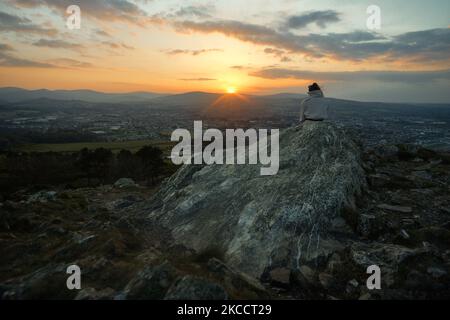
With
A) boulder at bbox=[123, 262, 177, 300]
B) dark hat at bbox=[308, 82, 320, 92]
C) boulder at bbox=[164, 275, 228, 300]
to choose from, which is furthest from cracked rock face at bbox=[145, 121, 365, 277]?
boulder at bbox=[123, 262, 177, 300]

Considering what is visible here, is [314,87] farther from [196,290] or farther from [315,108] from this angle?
[196,290]

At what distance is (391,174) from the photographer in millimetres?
20328

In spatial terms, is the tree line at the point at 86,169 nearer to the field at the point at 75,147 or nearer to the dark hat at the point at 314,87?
the dark hat at the point at 314,87

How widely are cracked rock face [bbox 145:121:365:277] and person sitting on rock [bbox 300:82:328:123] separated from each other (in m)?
0.47

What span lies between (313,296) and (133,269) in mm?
5425

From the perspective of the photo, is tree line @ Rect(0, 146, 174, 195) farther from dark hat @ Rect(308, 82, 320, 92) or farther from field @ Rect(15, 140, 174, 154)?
field @ Rect(15, 140, 174, 154)

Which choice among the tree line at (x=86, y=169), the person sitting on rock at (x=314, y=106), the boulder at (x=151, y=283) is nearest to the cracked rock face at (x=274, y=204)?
the person sitting on rock at (x=314, y=106)

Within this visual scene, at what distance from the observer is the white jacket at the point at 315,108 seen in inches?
684

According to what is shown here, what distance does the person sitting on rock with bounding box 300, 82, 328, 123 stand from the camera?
17141 mm

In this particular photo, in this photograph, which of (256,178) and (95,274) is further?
(256,178)

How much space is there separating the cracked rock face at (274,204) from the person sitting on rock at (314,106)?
47 cm
